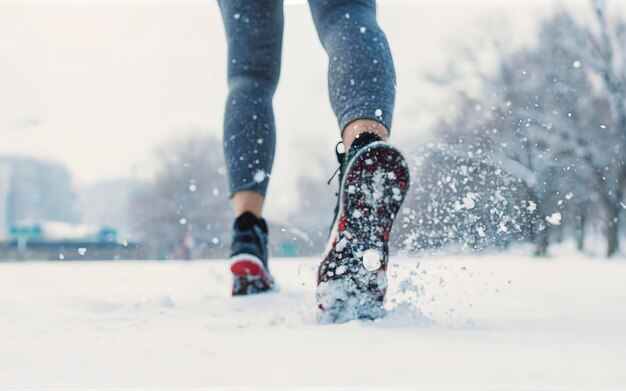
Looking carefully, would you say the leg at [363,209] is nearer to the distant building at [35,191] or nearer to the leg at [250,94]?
the leg at [250,94]

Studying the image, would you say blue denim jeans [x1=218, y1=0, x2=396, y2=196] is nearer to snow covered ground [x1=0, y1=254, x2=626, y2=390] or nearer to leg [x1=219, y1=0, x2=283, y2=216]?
leg [x1=219, y1=0, x2=283, y2=216]

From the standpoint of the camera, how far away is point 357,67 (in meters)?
0.94

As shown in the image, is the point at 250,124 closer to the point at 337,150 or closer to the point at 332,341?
the point at 337,150

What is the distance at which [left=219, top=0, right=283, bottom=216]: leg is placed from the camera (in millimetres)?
1134

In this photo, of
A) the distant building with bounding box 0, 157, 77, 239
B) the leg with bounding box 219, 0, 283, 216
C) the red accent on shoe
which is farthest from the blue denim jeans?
Answer: the distant building with bounding box 0, 157, 77, 239

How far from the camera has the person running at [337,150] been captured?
829 mm

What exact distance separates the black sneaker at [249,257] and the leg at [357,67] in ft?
1.00

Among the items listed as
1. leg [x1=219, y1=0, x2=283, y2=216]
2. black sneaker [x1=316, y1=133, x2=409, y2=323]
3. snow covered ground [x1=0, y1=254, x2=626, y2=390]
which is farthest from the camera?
leg [x1=219, y1=0, x2=283, y2=216]

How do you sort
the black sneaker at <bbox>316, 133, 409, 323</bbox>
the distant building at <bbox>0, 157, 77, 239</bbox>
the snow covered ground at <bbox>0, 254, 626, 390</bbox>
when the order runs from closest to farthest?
the snow covered ground at <bbox>0, 254, 626, 390</bbox>, the black sneaker at <bbox>316, 133, 409, 323</bbox>, the distant building at <bbox>0, 157, 77, 239</bbox>

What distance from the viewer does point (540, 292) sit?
132cm

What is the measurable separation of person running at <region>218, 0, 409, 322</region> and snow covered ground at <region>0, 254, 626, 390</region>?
0.06 m

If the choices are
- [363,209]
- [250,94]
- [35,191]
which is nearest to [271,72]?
[250,94]

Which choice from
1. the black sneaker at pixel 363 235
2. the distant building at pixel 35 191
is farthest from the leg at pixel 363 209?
the distant building at pixel 35 191

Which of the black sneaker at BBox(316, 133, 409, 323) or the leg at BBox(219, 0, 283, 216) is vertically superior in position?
the leg at BBox(219, 0, 283, 216)
